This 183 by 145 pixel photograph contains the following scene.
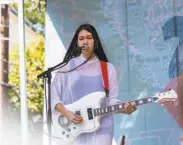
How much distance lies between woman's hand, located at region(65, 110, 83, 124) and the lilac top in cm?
11

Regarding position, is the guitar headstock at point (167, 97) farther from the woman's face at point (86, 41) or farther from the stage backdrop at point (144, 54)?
the woman's face at point (86, 41)

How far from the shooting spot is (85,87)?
5.04m

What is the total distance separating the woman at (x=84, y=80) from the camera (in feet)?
16.3

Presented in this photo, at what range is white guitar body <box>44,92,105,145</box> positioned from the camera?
16.4ft

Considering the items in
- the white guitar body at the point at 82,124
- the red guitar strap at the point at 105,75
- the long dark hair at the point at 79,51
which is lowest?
the white guitar body at the point at 82,124

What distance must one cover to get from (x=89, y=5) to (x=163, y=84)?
1.11 m

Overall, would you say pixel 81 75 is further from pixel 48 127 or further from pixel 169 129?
pixel 169 129

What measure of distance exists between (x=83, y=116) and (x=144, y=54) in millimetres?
864

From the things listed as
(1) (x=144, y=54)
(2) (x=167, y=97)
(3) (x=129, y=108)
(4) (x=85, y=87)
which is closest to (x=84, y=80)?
(4) (x=85, y=87)

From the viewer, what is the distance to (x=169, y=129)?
4.71 meters

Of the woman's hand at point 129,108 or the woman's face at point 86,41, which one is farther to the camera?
the woman's face at point 86,41

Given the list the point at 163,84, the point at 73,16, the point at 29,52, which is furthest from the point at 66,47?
the point at 29,52

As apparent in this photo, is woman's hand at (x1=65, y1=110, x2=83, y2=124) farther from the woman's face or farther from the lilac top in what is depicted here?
the woman's face

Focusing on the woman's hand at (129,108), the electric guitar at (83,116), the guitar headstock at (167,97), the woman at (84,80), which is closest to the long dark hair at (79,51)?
the woman at (84,80)
